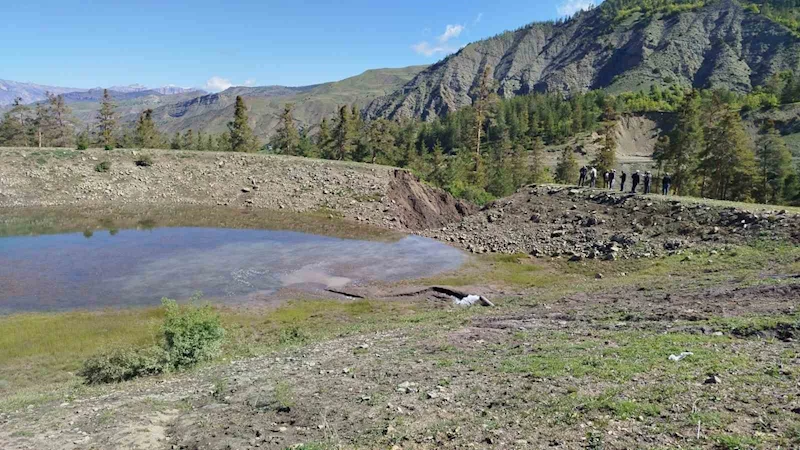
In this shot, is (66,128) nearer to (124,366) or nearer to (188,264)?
(188,264)

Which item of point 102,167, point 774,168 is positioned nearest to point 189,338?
point 102,167

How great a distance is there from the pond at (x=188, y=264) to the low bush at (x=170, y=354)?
922 cm

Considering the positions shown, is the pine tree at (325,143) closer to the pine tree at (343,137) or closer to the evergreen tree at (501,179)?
the pine tree at (343,137)

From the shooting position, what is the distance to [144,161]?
58656 millimetres

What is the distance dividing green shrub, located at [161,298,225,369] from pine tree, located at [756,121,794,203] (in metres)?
52.6

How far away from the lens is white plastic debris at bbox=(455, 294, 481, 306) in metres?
24.2

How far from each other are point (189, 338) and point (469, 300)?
13875mm

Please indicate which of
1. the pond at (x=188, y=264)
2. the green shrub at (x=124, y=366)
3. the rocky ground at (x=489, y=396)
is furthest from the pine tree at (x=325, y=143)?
the rocky ground at (x=489, y=396)

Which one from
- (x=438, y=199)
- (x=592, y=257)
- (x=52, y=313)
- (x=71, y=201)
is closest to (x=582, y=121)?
(x=438, y=199)

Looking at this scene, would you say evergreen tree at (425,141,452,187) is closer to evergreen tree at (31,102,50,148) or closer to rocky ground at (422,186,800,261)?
rocky ground at (422,186,800,261)

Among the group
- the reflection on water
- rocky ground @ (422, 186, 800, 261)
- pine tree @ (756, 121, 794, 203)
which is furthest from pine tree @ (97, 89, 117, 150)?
pine tree @ (756, 121, 794, 203)

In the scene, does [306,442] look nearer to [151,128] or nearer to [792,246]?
[792,246]

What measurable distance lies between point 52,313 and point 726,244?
3669 centimetres

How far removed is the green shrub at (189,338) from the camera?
15821 millimetres
